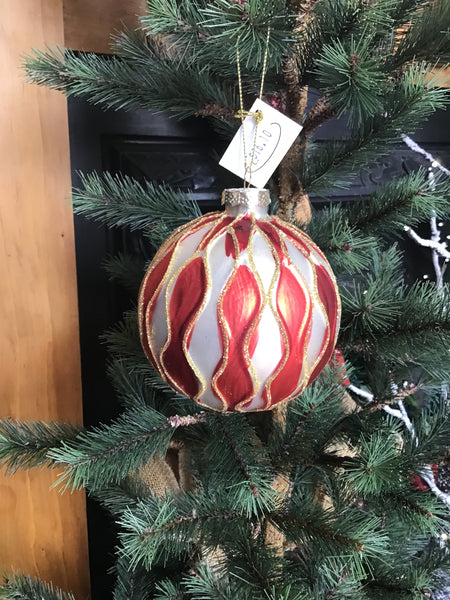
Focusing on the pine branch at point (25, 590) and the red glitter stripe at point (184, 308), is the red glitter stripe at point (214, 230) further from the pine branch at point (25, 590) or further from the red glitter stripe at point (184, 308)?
the pine branch at point (25, 590)

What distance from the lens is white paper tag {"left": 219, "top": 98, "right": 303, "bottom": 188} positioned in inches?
20.4

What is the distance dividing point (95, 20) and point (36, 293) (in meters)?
0.46

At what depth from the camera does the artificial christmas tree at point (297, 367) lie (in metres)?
0.47

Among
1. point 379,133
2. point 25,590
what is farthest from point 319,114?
point 25,590

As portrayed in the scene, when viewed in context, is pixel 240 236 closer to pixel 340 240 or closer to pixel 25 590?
pixel 340 240

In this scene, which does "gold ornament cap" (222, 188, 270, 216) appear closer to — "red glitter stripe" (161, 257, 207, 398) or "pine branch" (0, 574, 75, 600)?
"red glitter stripe" (161, 257, 207, 398)

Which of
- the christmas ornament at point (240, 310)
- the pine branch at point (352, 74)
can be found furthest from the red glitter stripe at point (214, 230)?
the pine branch at point (352, 74)

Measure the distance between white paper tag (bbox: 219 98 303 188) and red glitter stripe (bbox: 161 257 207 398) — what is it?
15 cm

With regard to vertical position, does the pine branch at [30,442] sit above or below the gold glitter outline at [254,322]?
below

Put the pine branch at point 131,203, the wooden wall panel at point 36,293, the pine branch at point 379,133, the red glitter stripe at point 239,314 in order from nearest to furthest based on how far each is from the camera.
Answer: the red glitter stripe at point 239,314, the pine branch at point 379,133, the pine branch at point 131,203, the wooden wall panel at point 36,293

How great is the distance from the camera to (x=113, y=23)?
2.61ft

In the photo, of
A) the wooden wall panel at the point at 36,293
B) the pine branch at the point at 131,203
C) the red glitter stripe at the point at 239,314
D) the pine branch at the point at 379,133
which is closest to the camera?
the red glitter stripe at the point at 239,314

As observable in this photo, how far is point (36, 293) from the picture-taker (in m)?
0.83

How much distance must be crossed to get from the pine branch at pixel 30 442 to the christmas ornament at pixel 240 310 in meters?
0.24
